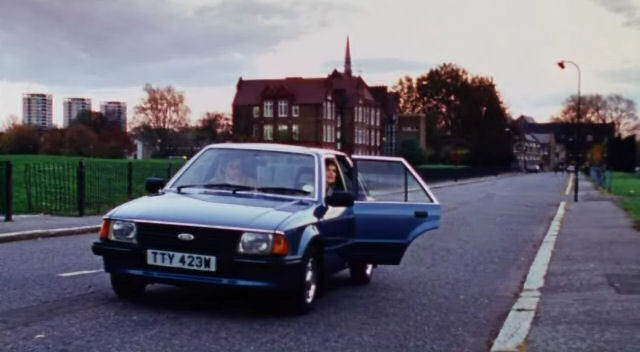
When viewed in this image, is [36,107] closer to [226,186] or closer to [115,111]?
[115,111]

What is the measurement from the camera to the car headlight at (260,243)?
7168mm

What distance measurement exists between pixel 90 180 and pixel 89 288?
15.8 meters

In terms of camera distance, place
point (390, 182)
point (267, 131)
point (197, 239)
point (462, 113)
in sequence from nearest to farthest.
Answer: point (197, 239)
point (390, 182)
point (267, 131)
point (462, 113)

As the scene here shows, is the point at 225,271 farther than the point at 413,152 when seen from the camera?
No

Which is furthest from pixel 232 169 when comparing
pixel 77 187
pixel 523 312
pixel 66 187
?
pixel 66 187

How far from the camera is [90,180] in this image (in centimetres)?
2409

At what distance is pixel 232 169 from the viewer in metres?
8.62

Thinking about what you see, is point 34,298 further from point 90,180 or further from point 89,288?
point 90,180

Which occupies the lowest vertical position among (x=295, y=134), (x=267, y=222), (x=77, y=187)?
(x=77, y=187)

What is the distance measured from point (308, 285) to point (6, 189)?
42.2ft

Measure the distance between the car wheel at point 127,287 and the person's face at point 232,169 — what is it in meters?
1.38

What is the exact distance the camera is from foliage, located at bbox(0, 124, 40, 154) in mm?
91625

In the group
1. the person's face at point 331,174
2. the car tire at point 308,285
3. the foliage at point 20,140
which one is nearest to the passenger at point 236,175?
the person's face at point 331,174

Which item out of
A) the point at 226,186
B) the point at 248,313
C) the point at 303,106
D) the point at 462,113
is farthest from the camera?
the point at 462,113
